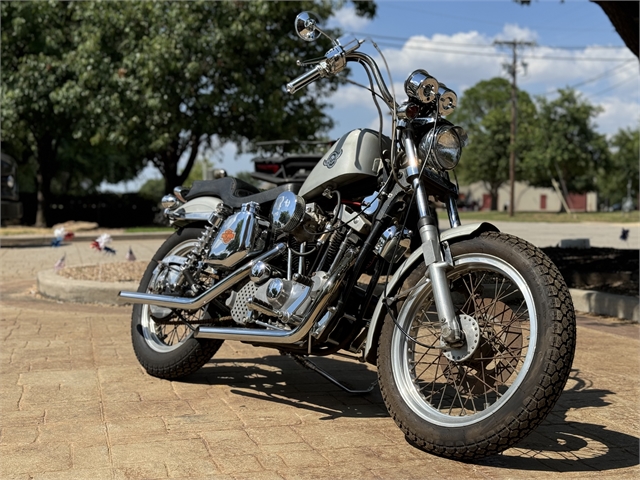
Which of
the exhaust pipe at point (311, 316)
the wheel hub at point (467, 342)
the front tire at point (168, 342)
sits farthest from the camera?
the front tire at point (168, 342)

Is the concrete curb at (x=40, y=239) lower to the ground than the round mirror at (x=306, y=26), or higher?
lower

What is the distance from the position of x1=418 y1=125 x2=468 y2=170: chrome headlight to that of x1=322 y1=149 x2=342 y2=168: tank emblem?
509 mm

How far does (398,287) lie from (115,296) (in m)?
4.95

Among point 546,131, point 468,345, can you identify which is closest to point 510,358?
point 468,345

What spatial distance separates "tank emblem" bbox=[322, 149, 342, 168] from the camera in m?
3.91

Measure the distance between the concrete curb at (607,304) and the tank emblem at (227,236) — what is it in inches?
159

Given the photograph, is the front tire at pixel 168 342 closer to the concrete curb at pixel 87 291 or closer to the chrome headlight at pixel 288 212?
the chrome headlight at pixel 288 212

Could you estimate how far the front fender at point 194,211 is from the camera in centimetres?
472

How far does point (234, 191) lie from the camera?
4605 millimetres

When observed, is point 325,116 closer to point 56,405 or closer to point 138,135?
point 138,135

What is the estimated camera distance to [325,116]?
80.3ft

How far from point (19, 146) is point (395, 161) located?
1171 inches

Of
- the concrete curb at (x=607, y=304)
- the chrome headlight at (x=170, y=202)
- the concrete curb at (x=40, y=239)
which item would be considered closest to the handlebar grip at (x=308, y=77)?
the chrome headlight at (x=170, y=202)

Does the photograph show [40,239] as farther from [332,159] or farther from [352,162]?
[352,162]
